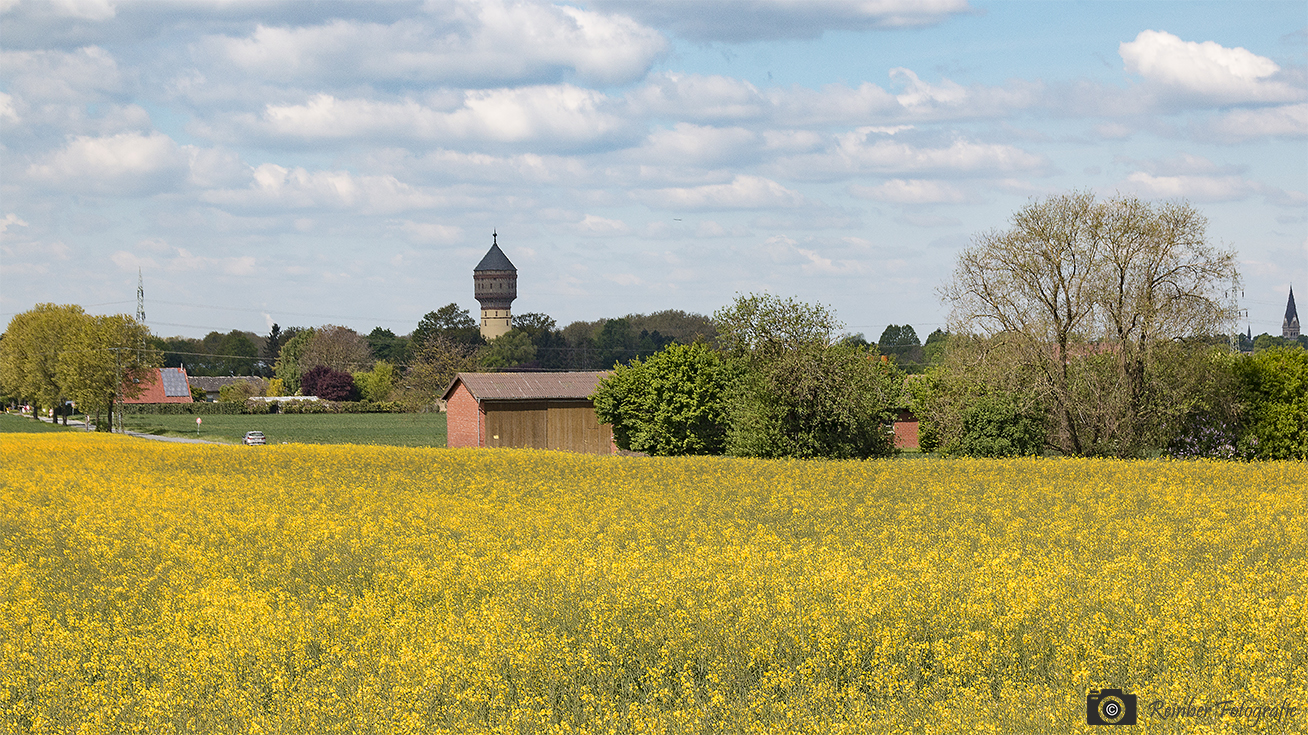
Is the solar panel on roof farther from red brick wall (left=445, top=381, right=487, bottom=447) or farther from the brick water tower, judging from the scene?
red brick wall (left=445, top=381, right=487, bottom=447)

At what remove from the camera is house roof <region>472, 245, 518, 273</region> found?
162 metres

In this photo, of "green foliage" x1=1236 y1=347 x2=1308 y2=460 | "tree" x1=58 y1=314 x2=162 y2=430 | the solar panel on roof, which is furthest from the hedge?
"green foliage" x1=1236 y1=347 x2=1308 y2=460

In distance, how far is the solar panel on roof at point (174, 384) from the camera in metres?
120

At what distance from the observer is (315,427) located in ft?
252

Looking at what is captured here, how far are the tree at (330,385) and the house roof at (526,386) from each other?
65558mm

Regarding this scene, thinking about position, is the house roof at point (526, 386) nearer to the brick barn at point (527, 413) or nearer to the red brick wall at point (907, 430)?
the brick barn at point (527, 413)

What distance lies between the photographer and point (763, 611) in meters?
8.88

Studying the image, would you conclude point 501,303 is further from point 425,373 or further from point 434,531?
point 434,531

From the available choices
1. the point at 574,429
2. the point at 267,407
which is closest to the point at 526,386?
the point at 574,429

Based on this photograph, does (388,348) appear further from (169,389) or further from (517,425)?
(517,425)

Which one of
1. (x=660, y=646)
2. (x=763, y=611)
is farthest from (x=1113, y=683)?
(x=660, y=646)

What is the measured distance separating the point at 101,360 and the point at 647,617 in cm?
7644

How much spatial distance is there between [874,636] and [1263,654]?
2.71 metres

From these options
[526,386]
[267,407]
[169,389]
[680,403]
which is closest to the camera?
[680,403]
